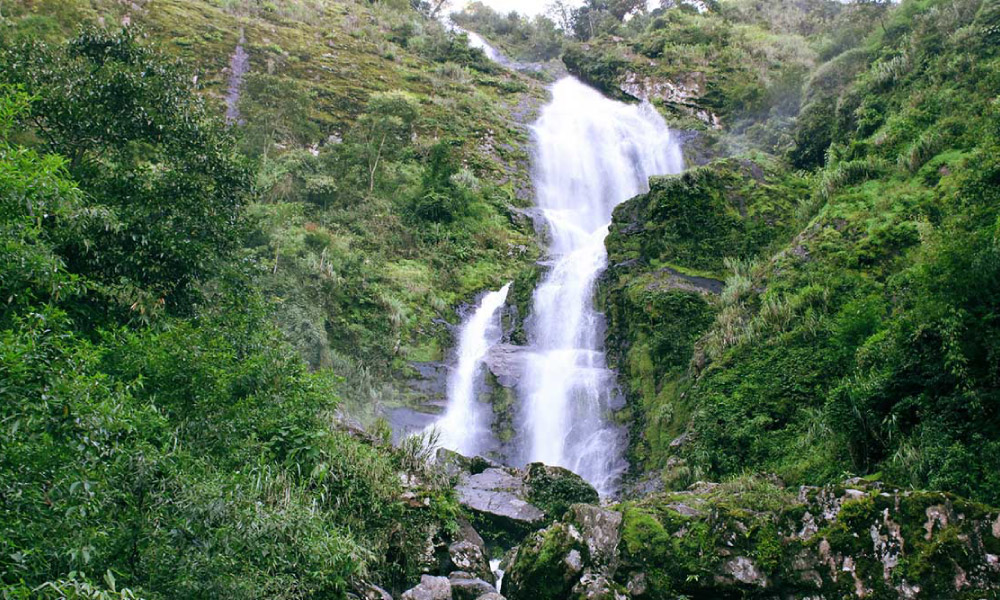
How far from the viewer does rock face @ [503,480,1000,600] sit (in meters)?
6.09

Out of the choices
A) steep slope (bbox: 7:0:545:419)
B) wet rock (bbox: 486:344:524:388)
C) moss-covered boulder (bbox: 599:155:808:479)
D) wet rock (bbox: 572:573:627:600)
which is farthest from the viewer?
steep slope (bbox: 7:0:545:419)

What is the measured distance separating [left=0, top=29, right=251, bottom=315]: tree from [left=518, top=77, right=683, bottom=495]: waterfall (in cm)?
1018

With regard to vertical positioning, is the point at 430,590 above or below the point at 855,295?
below

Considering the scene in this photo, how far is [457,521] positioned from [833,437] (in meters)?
6.52

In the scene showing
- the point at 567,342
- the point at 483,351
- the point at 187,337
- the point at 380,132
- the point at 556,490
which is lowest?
the point at 556,490

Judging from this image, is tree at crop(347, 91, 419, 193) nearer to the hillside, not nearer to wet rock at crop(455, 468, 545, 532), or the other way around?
the hillside

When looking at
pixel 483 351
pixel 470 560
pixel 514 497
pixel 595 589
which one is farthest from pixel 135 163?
pixel 483 351

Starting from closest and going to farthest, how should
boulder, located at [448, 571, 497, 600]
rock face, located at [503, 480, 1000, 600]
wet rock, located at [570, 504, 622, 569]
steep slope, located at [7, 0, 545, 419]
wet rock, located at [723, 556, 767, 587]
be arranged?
1. rock face, located at [503, 480, 1000, 600]
2. wet rock, located at [723, 556, 767, 587]
3. wet rock, located at [570, 504, 622, 569]
4. boulder, located at [448, 571, 497, 600]
5. steep slope, located at [7, 0, 545, 419]

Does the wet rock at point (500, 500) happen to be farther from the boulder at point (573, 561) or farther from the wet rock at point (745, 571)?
the wet rock at point (745, 571)

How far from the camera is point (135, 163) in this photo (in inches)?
471

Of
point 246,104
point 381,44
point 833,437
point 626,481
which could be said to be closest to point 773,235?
point 626,481

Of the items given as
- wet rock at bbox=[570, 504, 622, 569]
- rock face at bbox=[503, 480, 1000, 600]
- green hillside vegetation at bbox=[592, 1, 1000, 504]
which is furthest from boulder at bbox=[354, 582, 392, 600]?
green hillside vegetation at bbox=[592, 1, 1000, 504]

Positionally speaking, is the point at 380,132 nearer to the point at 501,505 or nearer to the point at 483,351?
the point at 483,351

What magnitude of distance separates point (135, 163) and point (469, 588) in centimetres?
962
